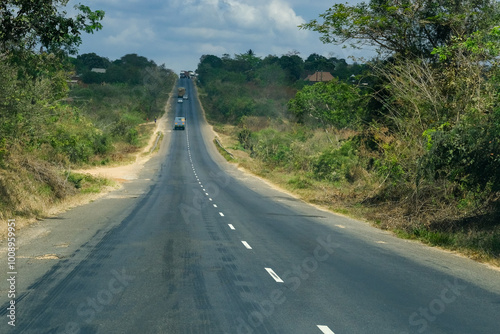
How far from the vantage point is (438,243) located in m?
15.9

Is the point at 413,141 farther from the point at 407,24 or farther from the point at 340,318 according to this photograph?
the point at 340,318

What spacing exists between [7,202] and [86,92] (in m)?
86.0

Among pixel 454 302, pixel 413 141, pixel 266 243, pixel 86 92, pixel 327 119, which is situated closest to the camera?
pixel 454 302

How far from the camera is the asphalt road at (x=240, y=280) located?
7.50 metres

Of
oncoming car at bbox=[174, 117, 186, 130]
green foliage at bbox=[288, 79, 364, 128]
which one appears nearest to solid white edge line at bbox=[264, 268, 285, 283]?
green foliage at bbox=[288, 79, 364, 128]

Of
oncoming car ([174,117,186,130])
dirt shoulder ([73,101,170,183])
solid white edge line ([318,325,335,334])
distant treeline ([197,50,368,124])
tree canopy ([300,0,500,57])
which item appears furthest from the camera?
distant treeline ([197,50,368,124])

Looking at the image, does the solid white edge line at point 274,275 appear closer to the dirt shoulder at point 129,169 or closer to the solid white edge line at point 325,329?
the solid white edge line at point 325,329

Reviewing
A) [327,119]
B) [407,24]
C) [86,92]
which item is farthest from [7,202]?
[86,92]

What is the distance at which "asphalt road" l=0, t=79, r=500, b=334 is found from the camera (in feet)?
24.6

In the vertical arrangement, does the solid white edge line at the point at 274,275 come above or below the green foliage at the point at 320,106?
below

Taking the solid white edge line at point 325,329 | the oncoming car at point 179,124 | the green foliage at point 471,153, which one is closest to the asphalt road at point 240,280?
the solid white edge line at point 325,329

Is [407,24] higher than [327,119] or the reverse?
higher

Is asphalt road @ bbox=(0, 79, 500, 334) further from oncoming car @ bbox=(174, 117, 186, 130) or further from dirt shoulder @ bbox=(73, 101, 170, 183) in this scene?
oncoming car @ bbox=(174, 117, 186, 130)

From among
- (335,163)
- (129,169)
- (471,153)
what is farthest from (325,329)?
(129,169)
